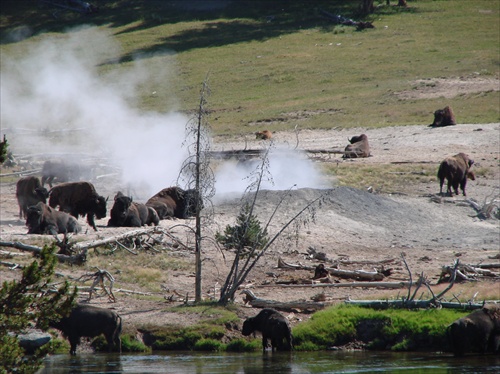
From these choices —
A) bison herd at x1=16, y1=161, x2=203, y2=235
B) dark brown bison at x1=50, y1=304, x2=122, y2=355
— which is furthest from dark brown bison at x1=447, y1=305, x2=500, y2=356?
bison herd at x1=16, y1=161, x2=203, y2=235

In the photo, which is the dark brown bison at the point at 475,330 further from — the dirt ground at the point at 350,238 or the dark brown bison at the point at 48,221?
the dark brown bison at the point at 48,221

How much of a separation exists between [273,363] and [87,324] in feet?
10.2

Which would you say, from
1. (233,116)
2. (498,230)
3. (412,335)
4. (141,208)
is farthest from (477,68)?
(412,335)

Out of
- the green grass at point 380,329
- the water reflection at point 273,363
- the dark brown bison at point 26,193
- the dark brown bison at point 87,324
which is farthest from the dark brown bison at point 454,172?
the dark brown bison at point 87,324

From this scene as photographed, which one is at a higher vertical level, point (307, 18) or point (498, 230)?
point (307, 18)

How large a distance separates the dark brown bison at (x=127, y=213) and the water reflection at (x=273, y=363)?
28.9 ft

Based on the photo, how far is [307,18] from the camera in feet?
242

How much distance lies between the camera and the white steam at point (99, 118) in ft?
105

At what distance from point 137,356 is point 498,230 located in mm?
14387

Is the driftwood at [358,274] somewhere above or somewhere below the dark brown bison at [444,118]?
below

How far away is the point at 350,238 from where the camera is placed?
83.3 ft

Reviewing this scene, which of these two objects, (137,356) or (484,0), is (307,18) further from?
(137,356)

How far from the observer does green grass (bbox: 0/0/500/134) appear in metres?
48.8

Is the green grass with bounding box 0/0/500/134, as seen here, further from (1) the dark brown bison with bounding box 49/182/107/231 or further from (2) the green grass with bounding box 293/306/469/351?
(2) the green grass with bounding box 293/306/469/351
